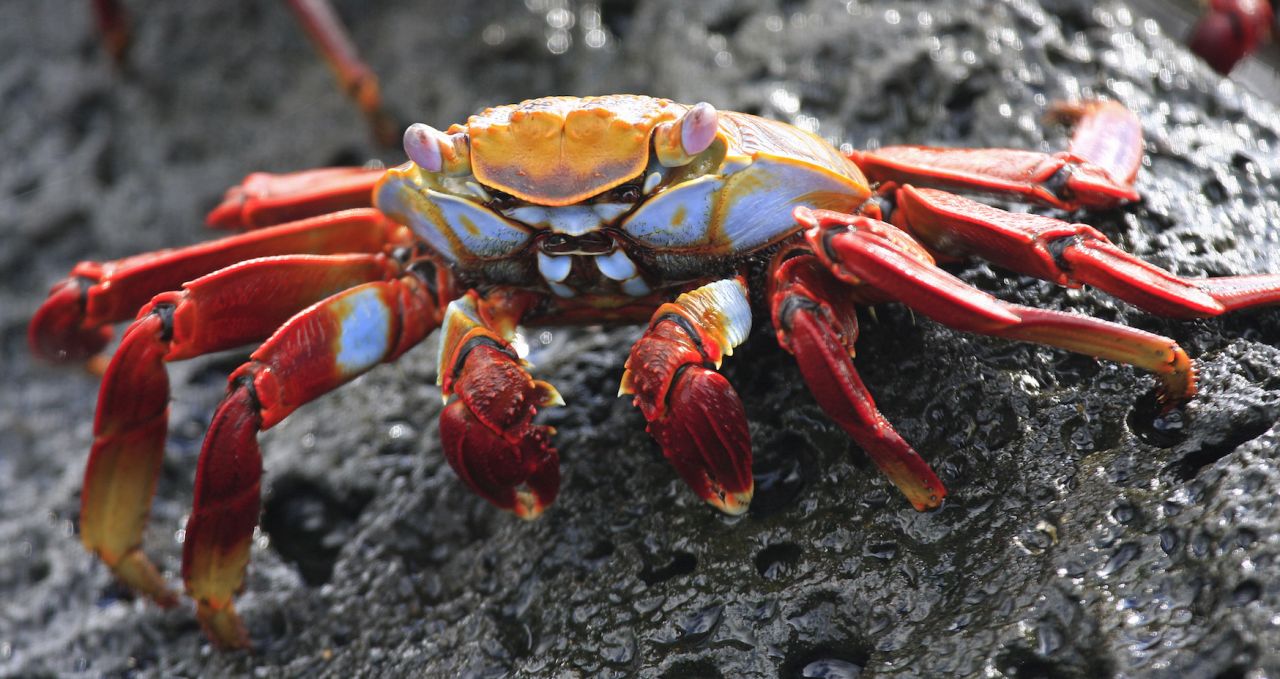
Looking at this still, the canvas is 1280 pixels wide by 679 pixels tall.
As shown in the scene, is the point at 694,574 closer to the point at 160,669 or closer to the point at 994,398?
the point at 994,398

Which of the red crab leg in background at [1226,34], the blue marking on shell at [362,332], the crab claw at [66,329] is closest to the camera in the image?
the blue marking on shell at [362,332]

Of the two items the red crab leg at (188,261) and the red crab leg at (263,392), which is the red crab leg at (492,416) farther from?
the red crab leg at (188,261)

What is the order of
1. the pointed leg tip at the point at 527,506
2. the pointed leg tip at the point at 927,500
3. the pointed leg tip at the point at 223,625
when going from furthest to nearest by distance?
the pointed leg tip at the point at 223,625 → the pointed leg tip at the point at 527,506 → the pointed leg tip at the point at 927,500

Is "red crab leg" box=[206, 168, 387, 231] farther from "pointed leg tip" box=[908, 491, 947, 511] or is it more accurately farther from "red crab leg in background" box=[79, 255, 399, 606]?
"pointed leg tip" box=[908, 491, 947, 511]

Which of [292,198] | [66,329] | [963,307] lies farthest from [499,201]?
[66,329]

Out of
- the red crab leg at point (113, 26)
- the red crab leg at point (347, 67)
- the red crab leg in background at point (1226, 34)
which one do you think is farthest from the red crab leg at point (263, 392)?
the red crab leg in background at point (1226, 34)

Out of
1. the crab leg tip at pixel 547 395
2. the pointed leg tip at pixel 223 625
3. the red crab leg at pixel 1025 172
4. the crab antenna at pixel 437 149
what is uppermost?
the crab antenna at pixel 437 149

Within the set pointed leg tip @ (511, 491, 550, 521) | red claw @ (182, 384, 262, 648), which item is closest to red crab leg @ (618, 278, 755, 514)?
pointed leg tip @ (511, 491, 550, 521)
